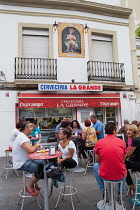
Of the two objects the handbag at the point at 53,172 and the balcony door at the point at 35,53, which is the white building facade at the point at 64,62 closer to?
the balcony door at the point at 35,53

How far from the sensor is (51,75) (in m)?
8.96

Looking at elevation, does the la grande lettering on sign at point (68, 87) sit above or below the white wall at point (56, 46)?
below

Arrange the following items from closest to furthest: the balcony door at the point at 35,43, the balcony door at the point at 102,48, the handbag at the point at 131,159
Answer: the handbag at the point at 131,159, the balcony door at the point at 35,43, the balcony door at the point at 102,48

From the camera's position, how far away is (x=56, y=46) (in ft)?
30.5

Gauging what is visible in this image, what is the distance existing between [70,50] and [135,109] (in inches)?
189

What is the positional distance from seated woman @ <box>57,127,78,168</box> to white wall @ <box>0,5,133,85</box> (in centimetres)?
558

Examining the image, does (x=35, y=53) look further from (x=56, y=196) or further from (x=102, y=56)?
(x=56, y=196)

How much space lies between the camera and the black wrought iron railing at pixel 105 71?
30.8ft

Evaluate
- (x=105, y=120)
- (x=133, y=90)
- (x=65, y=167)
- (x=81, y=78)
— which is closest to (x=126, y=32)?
(x=133, y=90)

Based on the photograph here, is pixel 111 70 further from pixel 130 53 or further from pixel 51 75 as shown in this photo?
pixel 51 75

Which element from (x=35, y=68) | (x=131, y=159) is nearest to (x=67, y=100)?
Answer: (x=35, y=68)

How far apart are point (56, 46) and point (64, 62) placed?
91 cm

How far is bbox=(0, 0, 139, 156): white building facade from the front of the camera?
28.1ft

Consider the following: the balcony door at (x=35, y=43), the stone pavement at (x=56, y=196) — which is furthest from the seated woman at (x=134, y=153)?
the balcony door at (x=35, y=43)
